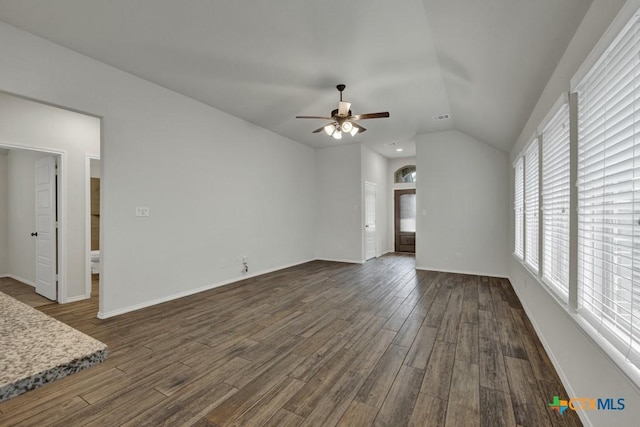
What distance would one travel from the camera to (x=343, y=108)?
3.79m

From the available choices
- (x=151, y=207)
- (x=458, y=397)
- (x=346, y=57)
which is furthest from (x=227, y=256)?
(x=458, y=397)

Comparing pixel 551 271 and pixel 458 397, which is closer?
pixel 458 397

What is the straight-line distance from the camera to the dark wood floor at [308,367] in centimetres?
178

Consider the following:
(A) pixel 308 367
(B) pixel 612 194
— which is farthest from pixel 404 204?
(B) pixel 612 194

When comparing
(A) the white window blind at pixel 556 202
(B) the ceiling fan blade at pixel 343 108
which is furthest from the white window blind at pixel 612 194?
(B) the ceiling fan blade at pixel 343 108

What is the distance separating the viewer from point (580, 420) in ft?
5.65

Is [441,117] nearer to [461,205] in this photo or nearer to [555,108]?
[461,205]

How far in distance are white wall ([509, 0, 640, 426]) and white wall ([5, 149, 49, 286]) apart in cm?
670

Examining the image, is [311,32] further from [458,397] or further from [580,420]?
[580,420]

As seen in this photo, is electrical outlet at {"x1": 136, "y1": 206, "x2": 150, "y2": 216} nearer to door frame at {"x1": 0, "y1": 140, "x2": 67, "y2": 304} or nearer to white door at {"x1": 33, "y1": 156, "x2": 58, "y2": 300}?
door frame at {"x1": 0, "y1": 140, "x2": 67, "y2": 304}

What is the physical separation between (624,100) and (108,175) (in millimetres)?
4475

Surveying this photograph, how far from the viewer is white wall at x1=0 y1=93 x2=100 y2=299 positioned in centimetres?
379

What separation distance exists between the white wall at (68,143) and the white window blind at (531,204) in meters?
6.04

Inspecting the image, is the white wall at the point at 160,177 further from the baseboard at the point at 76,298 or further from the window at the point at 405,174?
→ the window at the point at 405,174
